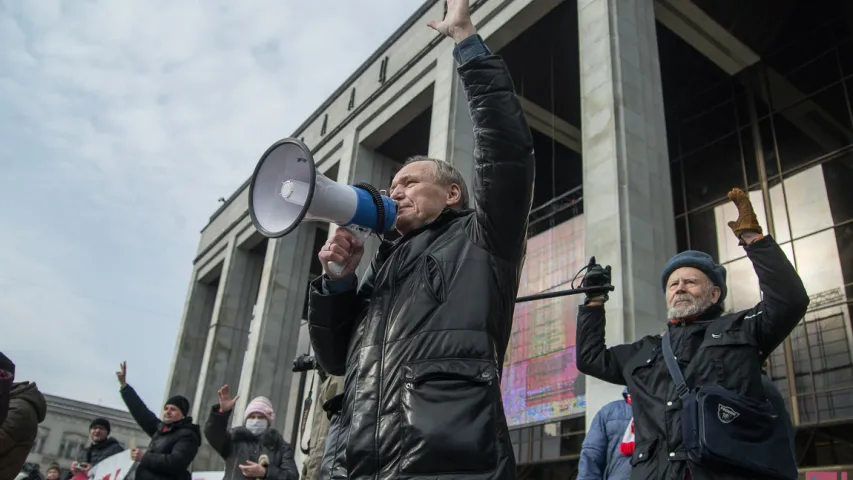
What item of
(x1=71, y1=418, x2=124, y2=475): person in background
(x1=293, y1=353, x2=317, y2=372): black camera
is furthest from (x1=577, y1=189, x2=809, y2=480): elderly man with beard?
(x1=71, y1=418, x2=124, y2=475): person in background

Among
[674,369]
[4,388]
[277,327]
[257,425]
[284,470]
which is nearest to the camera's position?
[674,369]

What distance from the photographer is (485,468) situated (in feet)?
5.62

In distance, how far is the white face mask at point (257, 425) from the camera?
20.7 ft

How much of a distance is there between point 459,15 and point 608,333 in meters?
6.44

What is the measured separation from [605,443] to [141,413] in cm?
514

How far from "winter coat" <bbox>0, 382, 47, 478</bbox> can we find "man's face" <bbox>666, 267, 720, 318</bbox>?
3635 millimetres

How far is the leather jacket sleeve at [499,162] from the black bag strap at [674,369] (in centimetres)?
125

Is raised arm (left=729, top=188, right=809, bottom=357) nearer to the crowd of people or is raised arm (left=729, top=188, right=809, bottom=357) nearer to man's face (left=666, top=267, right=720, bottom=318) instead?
the crowd of people

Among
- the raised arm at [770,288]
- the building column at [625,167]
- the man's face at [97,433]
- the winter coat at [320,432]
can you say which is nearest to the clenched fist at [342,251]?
the raised arm at [770,288]

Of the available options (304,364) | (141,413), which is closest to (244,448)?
(141,413)

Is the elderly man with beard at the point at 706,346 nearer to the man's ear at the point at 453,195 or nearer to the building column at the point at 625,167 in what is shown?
the man's ear at the point at 453,195

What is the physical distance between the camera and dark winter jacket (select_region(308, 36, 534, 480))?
1744mm

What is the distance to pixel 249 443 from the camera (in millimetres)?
6238

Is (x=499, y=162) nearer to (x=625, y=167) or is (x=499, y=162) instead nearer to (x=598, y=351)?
(x=598, y=351)
